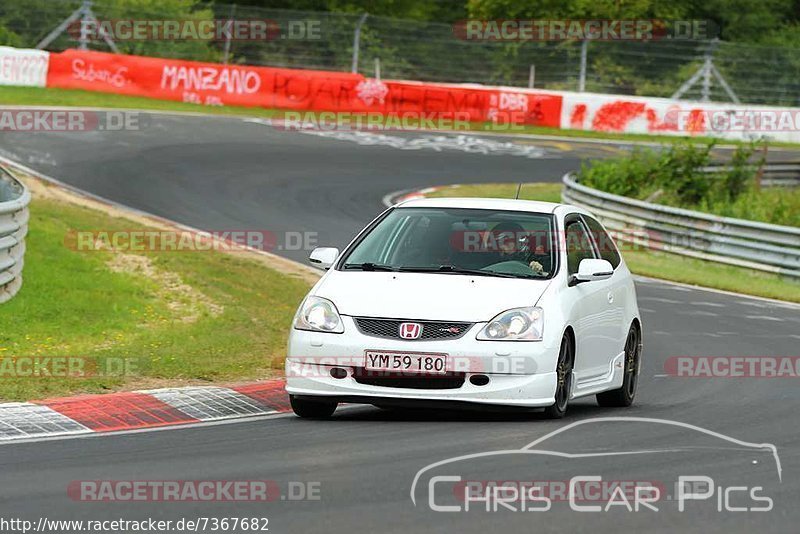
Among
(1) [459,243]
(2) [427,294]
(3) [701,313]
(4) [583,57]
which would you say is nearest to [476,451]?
(2) [427,294]

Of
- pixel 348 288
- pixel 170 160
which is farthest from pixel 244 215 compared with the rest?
pixel 348 288

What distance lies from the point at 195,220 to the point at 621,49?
21824 mm

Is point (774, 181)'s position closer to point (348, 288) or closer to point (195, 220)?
point (195, 220)

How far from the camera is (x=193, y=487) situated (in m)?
7.64

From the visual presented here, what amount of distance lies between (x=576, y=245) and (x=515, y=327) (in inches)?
63.6

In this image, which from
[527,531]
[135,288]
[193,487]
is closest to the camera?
[527,531]

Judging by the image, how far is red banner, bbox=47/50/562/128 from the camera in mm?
40062

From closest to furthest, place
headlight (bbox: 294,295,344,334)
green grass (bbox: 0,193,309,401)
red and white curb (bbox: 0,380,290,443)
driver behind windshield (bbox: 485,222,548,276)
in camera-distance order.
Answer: red and white curb (bbox: 0,380,290,443)
headlight (bbox: 294,295,344,334)
driver behind windshield (bbox: 485,222,548,276)
green grass (bbox: 0,193,309,401)

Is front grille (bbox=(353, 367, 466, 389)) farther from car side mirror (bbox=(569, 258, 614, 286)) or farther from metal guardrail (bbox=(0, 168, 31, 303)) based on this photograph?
metal guardrail (bbox=(0, 168, 31, 303))

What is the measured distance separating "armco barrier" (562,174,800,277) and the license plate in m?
16.1

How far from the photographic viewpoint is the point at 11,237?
15180 millimetres

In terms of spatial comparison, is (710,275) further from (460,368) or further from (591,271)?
(460,368)

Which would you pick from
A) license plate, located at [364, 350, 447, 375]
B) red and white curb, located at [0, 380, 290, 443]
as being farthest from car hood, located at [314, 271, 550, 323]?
red and white curb, located at [0, 380, 290, 443]

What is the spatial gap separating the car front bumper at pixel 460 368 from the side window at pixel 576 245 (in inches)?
46.6
